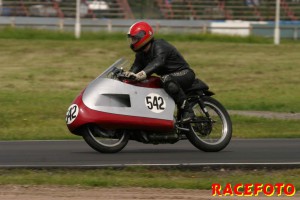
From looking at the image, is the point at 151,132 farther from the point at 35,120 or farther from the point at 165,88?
the point at 35,120

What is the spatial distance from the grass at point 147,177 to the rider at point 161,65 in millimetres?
1741

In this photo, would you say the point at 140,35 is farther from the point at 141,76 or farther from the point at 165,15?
the point at 165,15

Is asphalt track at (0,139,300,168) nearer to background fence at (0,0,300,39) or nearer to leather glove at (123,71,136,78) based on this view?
leather glove at (123,71,136,78)

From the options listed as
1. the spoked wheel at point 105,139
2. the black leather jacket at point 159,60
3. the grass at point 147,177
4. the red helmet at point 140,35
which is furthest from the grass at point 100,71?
the grass at point 147,177

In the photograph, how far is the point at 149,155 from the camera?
12.4 meters

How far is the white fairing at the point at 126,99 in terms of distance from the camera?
12.2 meters

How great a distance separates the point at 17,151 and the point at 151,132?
1.95 meters

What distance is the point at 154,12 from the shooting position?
143 ft

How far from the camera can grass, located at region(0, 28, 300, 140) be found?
17859 mm
